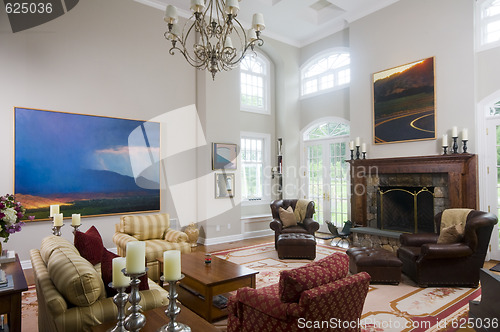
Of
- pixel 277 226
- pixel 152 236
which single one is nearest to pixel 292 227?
pixel 277 226

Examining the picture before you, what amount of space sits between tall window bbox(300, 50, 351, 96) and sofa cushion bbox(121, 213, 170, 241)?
5.03 meters

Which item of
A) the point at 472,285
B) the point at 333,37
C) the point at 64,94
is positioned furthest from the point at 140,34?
the point at 472,285

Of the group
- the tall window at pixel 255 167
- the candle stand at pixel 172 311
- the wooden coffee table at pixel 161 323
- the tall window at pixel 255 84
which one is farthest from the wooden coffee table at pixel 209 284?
the tall window at pixel 255 84

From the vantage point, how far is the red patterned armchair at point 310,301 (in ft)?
6.38

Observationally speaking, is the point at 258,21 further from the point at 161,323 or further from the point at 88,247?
the point at 161,323

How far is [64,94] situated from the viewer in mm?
5277

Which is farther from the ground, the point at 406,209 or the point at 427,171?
the point at 427,171

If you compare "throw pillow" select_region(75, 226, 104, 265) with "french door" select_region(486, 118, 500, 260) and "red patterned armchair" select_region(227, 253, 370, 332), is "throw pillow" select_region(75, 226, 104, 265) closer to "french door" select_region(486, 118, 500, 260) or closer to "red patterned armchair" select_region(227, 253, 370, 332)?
"red patterned armchair" select_region(227, 253, 370, 332)

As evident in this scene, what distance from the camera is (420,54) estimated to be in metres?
5.76

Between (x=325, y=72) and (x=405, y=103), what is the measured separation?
244 cm

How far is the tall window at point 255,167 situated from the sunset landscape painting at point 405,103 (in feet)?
9.19

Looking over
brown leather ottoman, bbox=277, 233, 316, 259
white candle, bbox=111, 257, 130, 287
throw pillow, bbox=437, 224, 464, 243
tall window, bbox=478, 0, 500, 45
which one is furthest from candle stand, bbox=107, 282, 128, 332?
tall window, bbox=478, 0, 500, 45

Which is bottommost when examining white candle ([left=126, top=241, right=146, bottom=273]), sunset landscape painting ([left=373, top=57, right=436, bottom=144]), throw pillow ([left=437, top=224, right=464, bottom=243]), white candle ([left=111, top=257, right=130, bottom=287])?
throw pillow ([left=437, top=224, right=464, bottom=243])

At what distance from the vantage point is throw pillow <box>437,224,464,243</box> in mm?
4027
